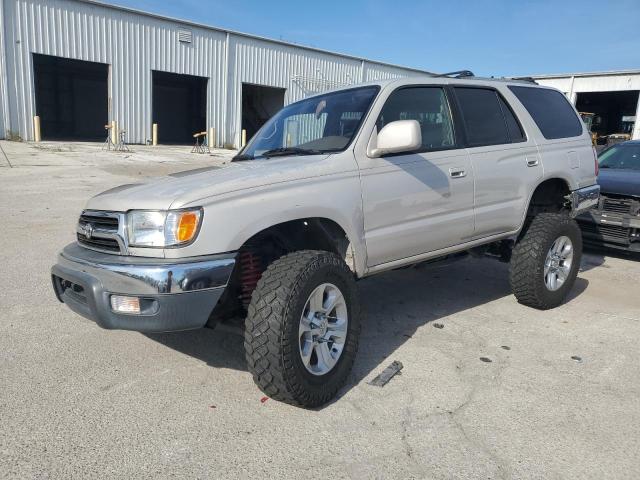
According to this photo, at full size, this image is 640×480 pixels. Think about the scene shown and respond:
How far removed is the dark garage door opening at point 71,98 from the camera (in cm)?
3066

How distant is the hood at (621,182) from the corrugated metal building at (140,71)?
61.1 feet

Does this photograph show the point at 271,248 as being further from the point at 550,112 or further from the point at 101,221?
the point at 550,112

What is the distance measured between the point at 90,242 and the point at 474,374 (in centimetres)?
257

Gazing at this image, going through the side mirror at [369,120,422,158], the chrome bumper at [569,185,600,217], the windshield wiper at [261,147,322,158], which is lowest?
the chrome bumper at [569,185,600,217]

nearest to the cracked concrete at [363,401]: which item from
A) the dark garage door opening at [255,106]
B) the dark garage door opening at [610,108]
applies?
the dark garage door opening at [255,106]

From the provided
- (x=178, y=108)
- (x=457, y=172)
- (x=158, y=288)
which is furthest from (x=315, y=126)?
(x=178, y=108)

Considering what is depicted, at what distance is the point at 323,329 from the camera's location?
2979 millimetres

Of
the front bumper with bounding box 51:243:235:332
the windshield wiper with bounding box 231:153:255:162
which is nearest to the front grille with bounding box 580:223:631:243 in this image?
the windshield wiper with bounding box 231:153:255:162

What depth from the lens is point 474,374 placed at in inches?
132

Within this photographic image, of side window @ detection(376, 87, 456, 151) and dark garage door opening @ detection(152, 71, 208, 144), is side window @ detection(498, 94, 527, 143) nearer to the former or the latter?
side window @ detection(376, 87, 456, 151)

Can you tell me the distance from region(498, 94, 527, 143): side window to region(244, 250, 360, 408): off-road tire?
8.21 feet

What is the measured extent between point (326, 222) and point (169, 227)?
1023mm

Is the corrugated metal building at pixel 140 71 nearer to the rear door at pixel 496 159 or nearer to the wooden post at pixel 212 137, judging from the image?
the wooden post at pixel 212 137

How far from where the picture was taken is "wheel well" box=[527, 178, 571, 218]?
4891 millimetres
